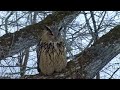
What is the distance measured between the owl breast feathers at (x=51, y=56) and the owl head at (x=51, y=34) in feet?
0.13

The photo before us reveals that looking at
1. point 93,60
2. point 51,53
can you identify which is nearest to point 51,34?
point 51,53

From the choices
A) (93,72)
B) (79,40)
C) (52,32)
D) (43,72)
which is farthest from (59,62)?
(79,40)

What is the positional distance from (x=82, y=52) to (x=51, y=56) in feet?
1.19

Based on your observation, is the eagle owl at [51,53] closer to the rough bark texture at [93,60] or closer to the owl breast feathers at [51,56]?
the owl breast feathers at [51,56]

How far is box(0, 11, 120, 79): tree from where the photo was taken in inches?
73.0

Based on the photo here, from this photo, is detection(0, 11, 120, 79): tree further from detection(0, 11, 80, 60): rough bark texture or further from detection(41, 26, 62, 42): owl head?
detection(41, 26, 62, 42): owl head

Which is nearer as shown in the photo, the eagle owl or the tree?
the tree

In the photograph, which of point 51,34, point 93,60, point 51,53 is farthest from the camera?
point 51,53

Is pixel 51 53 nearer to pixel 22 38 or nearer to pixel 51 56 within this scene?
pixel 51 56

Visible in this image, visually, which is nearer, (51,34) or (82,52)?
(82,52)

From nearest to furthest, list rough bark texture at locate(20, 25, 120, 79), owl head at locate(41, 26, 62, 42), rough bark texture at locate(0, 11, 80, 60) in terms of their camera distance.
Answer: rough bark texture at locate(20, 25, 120, 79)
owl head at locate(41, 26, 62, 42)
rough bark texture at locate(0, 11, 80, 60)

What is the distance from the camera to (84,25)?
397 centimetres

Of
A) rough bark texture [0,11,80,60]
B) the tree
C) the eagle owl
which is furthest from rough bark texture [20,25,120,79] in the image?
rough bark texture [0,11,80,60]

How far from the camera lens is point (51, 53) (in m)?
2.28
